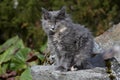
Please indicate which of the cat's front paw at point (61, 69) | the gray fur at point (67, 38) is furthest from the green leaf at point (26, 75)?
the gray fur at point (67, 38)

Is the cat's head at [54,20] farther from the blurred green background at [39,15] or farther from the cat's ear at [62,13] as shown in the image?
the blurred green background at [39,15]

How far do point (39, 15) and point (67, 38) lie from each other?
5.11 metres

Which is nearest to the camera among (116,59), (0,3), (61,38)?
(61,38)

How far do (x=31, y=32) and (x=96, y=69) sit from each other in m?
4.97

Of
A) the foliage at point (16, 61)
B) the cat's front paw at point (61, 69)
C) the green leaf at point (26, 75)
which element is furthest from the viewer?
the foliage at point (16, 61)

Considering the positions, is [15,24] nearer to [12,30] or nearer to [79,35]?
[12,30]

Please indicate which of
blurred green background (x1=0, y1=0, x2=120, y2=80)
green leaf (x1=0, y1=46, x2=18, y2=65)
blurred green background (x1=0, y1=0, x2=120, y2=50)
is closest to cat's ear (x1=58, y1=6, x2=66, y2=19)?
green leaf (x1=0, y1=46, x2=18, y2=65)

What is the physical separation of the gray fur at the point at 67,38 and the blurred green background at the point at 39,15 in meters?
4.42

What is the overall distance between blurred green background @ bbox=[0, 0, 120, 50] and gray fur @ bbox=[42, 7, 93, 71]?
442 centimetres

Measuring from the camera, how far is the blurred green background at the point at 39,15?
10.7m

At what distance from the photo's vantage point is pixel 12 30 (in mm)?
11828

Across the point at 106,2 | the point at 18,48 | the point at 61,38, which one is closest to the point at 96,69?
the point at 61,38

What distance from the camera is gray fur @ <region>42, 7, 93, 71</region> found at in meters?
6.04

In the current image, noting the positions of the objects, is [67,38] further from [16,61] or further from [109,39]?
[16,61]
